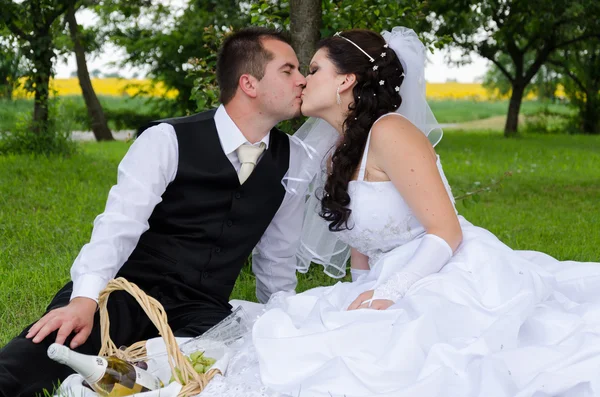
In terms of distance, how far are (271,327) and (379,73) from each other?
134cm

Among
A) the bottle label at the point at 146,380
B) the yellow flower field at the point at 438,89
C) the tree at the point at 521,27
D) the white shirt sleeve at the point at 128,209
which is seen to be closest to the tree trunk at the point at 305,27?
the white shirt sleeve at the point at 128,209

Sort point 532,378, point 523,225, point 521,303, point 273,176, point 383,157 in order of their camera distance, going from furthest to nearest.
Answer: point 523,225, point 273,176, point 383,157, point 521,303, point 532,378

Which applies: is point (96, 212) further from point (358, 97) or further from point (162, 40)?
point (162, 40)

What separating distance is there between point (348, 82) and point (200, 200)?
91 centimetres

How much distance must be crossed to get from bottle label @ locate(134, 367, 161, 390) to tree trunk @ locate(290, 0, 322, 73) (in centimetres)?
282

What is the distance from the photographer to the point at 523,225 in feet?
26.3

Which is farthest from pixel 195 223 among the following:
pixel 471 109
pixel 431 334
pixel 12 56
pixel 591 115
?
pixel 471 109

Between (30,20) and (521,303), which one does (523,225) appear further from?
(30,20)

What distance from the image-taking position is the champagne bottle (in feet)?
8.81

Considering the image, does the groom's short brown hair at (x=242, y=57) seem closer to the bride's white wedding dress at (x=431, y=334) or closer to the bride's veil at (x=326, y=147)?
the bride's veil at (x=326, y=147)

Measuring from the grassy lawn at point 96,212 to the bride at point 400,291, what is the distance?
168 cm

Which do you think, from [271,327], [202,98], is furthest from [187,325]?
[202,98]

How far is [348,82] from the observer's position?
3660 mm

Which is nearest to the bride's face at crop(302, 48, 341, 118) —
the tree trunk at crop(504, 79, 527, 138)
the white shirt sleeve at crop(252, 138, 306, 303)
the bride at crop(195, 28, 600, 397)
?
the bride at crop(195, 28, 600, 397)
